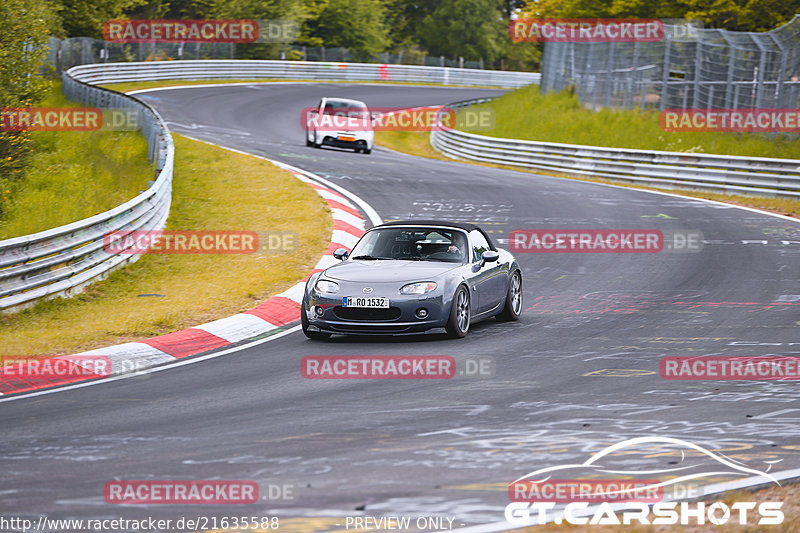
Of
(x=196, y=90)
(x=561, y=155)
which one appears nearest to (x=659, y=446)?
(x=561, y=155)

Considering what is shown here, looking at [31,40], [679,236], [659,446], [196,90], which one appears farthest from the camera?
[196,90]

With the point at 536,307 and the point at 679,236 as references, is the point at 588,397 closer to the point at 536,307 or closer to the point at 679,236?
the point at 536,307

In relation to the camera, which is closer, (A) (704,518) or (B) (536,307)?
(A) (704,518)

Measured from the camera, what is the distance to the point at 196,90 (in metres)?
49.2

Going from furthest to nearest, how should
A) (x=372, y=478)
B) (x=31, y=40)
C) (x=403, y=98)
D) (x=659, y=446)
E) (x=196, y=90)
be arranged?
(x=403, y=98) → (x=196, y=90) → (x=31, y=40) → (x=659, y=446) → (x=372, y=478)


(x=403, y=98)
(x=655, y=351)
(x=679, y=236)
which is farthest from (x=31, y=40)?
(x=403, y=98)

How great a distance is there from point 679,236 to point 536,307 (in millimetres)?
6452

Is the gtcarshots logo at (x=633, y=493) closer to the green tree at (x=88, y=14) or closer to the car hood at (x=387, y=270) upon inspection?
the car hood at (x=387, y=270)

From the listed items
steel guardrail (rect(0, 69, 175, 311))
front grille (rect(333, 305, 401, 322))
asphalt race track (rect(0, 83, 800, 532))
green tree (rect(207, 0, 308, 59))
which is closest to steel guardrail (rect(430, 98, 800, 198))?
asphalt race track (rect(0, 83, 800, 532))

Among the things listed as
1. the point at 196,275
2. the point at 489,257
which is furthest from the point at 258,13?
the point at 489,257

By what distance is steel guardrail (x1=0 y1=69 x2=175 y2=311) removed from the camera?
12.0 m

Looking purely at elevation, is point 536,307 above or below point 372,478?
below

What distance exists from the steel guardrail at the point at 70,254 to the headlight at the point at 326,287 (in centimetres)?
371

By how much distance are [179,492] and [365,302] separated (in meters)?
4.92
